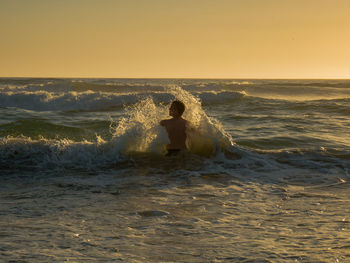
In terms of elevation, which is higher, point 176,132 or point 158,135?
point 176,132

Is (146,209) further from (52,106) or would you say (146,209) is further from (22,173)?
(52,106)

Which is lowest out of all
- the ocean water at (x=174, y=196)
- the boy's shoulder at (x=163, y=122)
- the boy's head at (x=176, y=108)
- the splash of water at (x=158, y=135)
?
the ocean water at (x=174, y=196)

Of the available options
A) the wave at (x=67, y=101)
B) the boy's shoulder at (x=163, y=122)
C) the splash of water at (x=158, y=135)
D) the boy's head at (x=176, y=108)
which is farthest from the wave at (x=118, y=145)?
the wave at (x=67, y=101)

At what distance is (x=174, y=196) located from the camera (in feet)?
17.8

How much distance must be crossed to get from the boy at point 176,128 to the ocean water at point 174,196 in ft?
0.73

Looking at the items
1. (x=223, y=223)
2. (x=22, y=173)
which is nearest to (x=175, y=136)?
(x=22, y=173)

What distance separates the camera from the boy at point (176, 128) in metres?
8.24

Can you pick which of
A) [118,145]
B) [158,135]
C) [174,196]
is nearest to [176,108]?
[158,135]

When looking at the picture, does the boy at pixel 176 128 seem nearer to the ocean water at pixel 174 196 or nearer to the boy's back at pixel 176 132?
the boy's back at pixel 176 132

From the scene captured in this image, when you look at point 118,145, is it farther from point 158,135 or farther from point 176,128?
point 176,128

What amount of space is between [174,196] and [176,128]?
299 cm

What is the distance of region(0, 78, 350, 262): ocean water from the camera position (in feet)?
11.8

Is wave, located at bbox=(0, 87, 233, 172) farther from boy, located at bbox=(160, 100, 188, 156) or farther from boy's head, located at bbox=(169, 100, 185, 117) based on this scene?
boy's head, located at bbox=(169, 100, 185, 117)

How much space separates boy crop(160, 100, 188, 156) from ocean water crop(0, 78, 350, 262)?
0.22 meters
